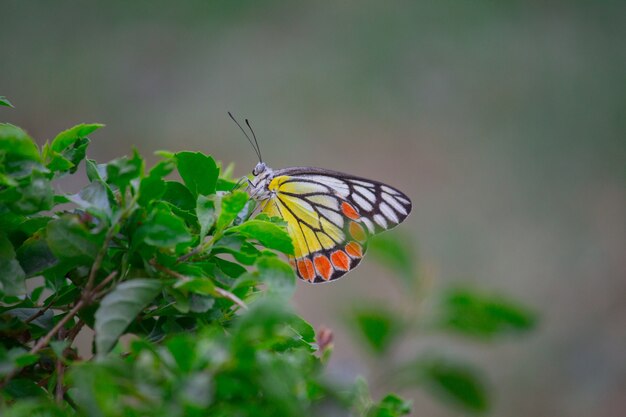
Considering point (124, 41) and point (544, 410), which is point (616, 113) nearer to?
point (544, 410)

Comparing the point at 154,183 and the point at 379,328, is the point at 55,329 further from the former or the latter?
the point at 379,328

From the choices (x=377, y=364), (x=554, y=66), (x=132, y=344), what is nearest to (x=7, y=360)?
(x=132, y=344)

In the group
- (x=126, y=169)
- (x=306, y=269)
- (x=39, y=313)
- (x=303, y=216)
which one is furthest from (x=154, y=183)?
(x=303, y=216)

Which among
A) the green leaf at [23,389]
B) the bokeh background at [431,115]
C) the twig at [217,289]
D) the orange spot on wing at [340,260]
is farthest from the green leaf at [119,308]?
the bokeh background at [431,115]

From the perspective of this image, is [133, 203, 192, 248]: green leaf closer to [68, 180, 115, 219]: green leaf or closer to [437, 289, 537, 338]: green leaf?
[68, 180, 115, 219]: green leaf

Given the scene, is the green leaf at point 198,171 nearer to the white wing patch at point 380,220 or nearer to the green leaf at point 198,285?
the green leaf at point 198,285

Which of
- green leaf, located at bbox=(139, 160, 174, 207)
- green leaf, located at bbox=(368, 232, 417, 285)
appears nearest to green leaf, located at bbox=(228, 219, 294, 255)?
green leaf, located at bbox=(139, 160, 174, 207)
